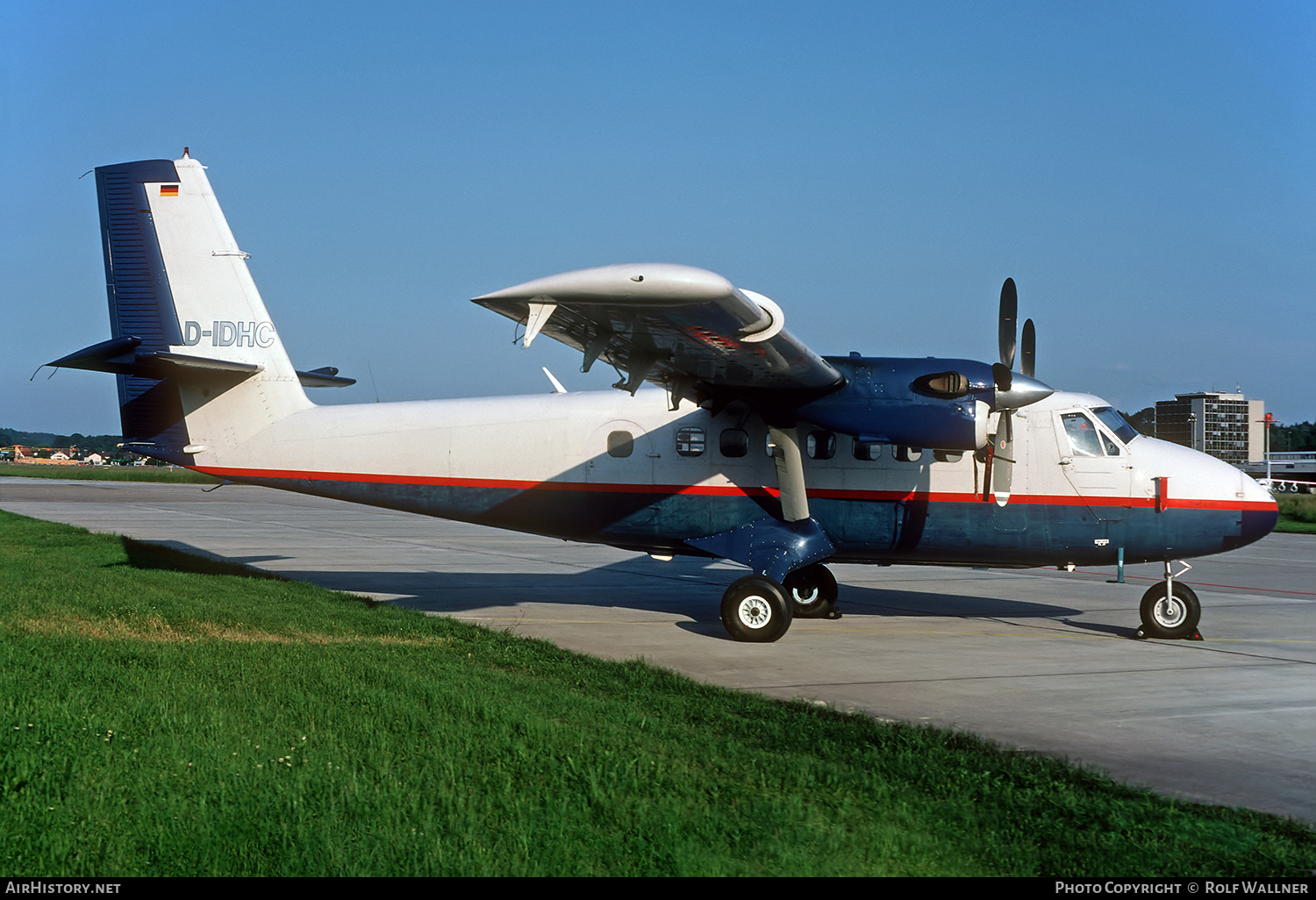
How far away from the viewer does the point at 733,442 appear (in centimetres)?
1399

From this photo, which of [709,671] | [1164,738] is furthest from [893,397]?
[1164,738]

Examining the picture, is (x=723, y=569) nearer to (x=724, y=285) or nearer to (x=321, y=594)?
(x=321, y=594)

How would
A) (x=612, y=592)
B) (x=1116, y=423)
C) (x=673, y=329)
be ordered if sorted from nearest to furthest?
(x=673, y=329), (x=1116, y=423), (x=612, y=592)

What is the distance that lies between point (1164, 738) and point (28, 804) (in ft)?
24.9

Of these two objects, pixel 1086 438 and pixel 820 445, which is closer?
pixel 1086 438

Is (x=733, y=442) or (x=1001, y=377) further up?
(x=1001, y=377)

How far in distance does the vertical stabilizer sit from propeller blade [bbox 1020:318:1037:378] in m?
10.2

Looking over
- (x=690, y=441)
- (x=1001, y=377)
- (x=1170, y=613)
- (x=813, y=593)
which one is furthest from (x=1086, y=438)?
(x=690, y=441)

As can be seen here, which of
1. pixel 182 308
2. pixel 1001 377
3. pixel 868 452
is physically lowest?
pixel 868 452

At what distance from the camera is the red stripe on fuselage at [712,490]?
13.3m

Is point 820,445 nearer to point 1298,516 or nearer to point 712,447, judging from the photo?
point 712,447

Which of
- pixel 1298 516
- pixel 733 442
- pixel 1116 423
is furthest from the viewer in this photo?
pixel 1298 516

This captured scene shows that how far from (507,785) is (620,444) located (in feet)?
28.5

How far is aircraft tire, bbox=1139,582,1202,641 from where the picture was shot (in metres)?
13.2
